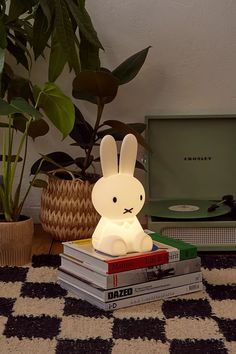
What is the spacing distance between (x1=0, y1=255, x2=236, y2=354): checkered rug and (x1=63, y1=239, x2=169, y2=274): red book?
68mm

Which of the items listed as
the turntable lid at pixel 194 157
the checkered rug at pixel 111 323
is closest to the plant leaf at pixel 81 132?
the turntable lid at pixel 194 157

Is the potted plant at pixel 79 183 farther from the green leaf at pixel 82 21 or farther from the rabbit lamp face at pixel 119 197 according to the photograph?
the rabbit lamp face at pixel 119 197

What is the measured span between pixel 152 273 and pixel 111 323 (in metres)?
0.14

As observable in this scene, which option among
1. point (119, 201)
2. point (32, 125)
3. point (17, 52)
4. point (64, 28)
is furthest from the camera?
point (17, 52)

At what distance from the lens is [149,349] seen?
31.1 inches

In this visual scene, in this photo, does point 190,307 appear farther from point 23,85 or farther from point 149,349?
point 23,85

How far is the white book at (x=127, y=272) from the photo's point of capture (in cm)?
94

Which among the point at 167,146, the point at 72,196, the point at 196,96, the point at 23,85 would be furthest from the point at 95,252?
the point at 196,96

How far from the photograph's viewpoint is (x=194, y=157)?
1.58 m

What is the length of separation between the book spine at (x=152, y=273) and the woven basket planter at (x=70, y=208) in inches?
15.5

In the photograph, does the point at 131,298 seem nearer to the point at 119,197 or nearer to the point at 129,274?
the point at 129,274

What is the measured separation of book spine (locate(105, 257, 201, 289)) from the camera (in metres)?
0.94

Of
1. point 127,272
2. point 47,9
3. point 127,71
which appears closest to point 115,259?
point 127,272

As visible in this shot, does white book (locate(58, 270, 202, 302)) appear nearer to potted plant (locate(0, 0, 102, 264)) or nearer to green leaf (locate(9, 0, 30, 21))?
potted plant (locate(0, 0, 102, 264))
